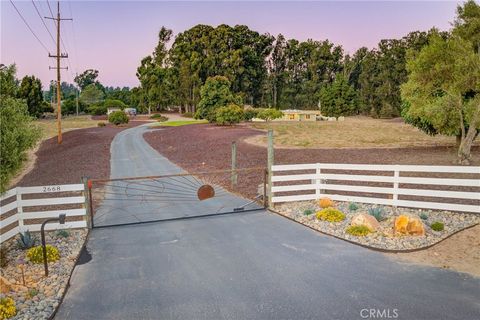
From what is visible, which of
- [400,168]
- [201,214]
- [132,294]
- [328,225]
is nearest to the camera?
[132,294]

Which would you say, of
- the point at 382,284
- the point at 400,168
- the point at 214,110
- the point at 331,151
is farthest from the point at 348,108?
the point at 382,284

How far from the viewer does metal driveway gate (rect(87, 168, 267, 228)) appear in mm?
12727

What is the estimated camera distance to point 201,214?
42.7ft

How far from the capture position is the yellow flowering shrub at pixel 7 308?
632 cm

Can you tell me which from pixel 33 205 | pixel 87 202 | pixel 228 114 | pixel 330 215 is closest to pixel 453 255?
pixel 330 215

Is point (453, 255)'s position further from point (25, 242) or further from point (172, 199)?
point (25, 242)

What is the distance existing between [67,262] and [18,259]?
1.21 m

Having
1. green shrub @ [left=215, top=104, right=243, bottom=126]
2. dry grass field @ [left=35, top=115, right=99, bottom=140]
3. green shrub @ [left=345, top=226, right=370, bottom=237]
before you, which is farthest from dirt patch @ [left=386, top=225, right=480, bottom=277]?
dry grass field @ [left=35, top=115, right=99, bottom=140]

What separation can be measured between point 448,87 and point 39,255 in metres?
23.2

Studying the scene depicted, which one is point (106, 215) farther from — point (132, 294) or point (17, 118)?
point (132, 294)

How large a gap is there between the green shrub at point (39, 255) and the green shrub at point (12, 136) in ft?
5.48

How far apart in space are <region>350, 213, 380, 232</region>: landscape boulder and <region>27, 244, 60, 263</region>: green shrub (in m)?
7.86

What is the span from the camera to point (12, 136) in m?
8.73

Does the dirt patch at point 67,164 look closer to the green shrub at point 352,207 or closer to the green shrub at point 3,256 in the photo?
the green shrub at point 3,256
